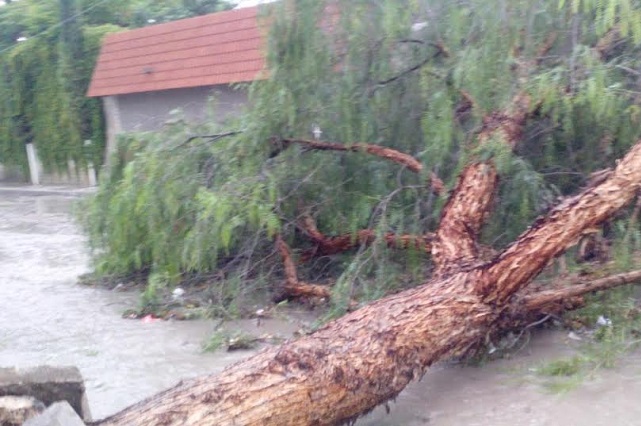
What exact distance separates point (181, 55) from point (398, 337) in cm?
1307

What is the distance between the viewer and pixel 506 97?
6.63 m

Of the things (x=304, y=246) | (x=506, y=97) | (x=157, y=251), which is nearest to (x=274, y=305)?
(x=304, y=246)

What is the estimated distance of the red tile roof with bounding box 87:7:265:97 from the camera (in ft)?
51.4

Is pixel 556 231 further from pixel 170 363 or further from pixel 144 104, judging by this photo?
pixel 144 104

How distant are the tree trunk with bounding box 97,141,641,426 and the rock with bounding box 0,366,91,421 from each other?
18 cm

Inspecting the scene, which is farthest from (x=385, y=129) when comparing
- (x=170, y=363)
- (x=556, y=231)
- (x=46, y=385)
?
(x=46, y=385)

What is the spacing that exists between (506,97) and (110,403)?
11.8ft

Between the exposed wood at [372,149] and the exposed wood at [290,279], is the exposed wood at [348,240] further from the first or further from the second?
the exposed wood at [372,149]

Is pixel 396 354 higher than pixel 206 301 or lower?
higher

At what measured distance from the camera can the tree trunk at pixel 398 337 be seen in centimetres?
459

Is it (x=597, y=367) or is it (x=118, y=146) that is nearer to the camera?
(x=597, y=367)

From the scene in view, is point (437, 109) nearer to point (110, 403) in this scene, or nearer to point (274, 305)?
point (274, 305)

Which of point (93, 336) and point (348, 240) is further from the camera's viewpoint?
point (93, 336)

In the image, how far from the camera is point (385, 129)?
7.79 meters
